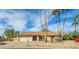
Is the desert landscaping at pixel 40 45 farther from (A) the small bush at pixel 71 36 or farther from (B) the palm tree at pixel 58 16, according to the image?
(B) the palm tree at pixel 58 16

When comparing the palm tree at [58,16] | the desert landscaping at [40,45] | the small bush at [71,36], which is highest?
the palm tree at [58,16]

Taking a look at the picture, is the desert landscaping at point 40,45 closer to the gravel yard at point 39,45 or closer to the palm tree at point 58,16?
the gravel yard at point 39,45

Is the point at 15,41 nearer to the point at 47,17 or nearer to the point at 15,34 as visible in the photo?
the point at 15,34

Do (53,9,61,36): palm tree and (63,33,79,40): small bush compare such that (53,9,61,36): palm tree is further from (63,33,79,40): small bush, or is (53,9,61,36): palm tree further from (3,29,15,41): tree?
(3,29,15,41): tree

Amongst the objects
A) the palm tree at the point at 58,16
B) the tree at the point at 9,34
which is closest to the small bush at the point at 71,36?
the palm tree at the point at 58,16

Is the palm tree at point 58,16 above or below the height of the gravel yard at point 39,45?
above

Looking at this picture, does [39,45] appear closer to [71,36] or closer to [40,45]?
[40,45]
